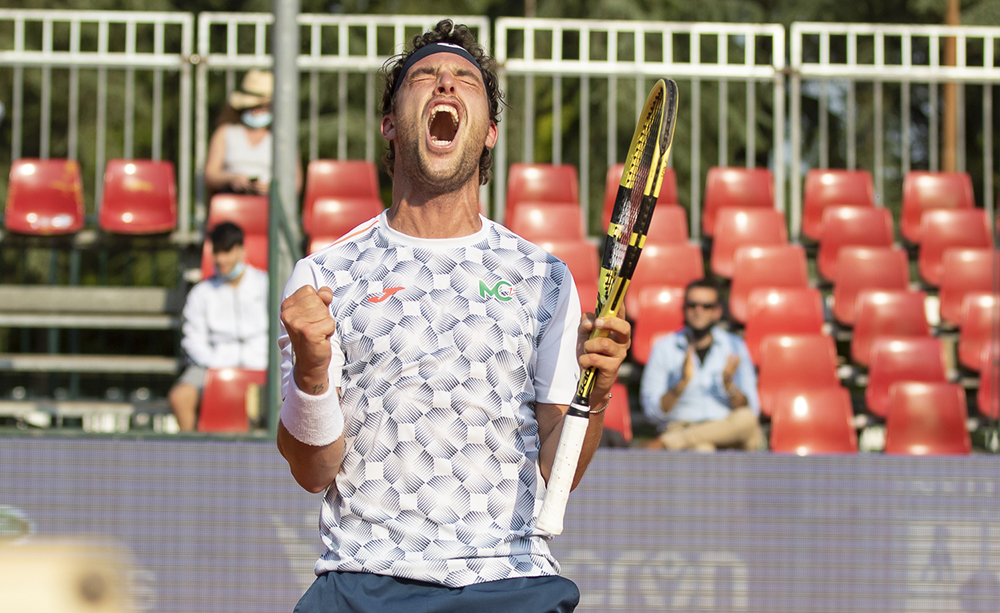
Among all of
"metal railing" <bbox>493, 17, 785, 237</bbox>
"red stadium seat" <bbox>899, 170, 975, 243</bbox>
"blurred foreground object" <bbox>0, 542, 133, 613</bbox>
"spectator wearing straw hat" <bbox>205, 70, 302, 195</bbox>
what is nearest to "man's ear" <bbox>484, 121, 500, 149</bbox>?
"blurred foreground object" <bbox>0, 542, 133, 613</bbox>

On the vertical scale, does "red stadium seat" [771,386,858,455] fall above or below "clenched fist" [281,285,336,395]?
below

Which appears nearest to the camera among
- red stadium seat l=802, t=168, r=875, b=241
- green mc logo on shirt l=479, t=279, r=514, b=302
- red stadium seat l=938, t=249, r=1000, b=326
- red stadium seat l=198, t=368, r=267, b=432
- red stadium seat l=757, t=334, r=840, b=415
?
green mc logo on shirt l=479, t=279, r=514, b=302

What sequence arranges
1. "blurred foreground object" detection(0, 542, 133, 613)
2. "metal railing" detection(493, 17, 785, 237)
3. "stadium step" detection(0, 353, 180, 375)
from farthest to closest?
"metal railing" detection(493, 17, 785, 237), "stadium step" detection(0, 353, 180, 375), "blurred foreground object" detection(0, 542, 133, 613)

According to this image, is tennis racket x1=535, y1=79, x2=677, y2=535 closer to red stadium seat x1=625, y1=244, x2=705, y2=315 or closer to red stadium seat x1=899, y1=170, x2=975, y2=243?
red stadium seat x1=625, y1=244, x2=705, y2=315

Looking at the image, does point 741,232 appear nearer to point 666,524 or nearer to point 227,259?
point 666,524

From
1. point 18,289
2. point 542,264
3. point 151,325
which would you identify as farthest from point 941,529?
point 18,289

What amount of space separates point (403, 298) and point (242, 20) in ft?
20.5

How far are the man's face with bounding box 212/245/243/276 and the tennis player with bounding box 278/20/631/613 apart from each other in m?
4.07

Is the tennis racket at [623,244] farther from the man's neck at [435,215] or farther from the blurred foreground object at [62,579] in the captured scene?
the blurred foreground object at [62,579]

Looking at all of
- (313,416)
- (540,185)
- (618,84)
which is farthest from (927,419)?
(618,84)

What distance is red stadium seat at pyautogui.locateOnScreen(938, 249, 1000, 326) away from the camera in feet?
23.2

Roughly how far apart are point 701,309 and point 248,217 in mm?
3068

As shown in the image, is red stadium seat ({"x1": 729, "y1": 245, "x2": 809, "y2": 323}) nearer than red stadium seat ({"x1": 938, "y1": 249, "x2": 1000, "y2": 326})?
Yes

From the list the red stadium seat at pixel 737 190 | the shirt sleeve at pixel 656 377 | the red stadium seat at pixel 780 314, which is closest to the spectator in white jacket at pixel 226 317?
the shirt sleeve at pixel 656 377
